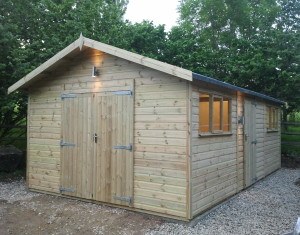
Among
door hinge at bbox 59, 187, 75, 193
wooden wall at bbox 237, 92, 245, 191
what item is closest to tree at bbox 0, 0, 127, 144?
door hinge at bbox 59, 187, 75, 193

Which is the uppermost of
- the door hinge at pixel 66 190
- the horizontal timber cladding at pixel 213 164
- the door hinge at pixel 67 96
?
the door hinge at pixel 67 96

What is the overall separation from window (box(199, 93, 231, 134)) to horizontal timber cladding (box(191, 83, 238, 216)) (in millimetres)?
152

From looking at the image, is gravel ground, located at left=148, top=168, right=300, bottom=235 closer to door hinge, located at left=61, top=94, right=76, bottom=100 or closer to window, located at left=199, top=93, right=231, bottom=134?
window, located at left=199, top=93, right=231, bottom=134

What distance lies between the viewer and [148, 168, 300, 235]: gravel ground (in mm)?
5254

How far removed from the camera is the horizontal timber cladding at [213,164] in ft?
18.7

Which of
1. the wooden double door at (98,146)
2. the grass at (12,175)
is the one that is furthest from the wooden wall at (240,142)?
the grass at (12,175)

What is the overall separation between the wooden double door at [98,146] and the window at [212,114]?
146 cm

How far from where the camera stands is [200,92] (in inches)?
235

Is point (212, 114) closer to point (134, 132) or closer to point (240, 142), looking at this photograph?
point (134, 132)

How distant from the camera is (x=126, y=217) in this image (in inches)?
231

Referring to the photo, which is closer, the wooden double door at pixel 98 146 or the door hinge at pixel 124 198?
the door hinge at pixel 124 198

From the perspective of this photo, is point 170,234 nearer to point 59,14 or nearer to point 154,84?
point 154,84

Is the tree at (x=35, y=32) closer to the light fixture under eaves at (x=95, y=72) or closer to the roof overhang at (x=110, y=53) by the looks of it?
the roof overhang at (x=110, y=53)

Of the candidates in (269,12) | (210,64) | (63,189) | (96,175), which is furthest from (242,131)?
(269,12)
